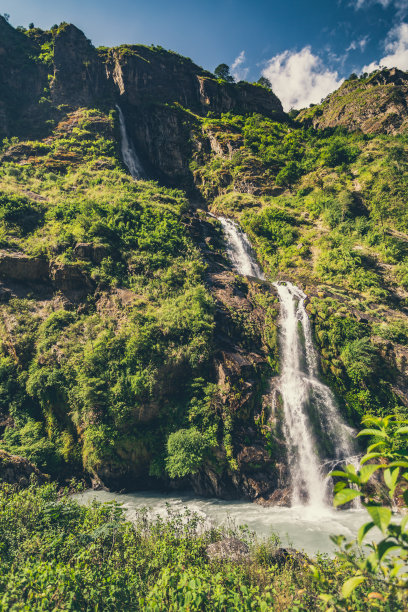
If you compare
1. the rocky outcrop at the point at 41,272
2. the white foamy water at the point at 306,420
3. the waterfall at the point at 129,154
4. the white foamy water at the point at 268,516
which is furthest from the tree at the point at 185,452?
the waterfall at the point at 129,154

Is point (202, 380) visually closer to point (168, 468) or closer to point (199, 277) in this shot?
point (168, 468)

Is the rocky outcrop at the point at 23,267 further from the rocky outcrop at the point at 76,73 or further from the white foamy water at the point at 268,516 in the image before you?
the rocky outcrop at the point at 76,73

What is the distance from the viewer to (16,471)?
468 inches

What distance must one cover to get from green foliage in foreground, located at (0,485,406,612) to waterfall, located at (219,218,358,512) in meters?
6.98

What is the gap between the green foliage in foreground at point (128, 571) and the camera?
4199 mm

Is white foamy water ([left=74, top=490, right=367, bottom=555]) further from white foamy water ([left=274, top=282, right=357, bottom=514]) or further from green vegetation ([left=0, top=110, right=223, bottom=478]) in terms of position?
green vegetation ([left=0, top=110, right=223, bottom=478])

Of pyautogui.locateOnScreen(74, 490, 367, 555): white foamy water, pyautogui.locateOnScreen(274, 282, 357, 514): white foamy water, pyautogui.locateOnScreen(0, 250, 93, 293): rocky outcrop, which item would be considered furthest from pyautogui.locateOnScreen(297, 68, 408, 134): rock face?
pyautogui.locateOnScreen(74, 490, 367, 555): white foamy water

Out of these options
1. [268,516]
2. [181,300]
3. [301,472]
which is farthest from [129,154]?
[268,516]

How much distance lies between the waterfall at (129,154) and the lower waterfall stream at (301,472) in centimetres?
3378

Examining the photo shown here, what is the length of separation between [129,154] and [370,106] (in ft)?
117

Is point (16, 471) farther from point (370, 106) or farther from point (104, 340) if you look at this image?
point (370, 106)

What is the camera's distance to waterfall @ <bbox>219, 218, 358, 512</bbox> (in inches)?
541

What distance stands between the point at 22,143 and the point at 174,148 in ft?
67.9

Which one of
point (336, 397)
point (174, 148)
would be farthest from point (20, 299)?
point (174, 148)
